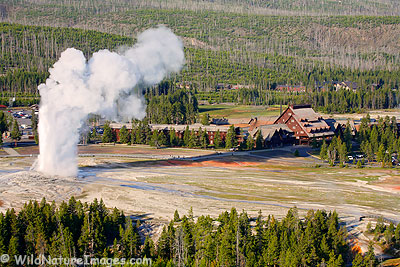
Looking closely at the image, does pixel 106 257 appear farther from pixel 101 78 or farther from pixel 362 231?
pixel 101 78

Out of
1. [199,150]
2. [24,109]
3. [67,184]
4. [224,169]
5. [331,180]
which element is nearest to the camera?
[67,184]

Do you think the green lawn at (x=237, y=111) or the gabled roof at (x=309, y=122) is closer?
the gabled roof at (x=309, y=122)

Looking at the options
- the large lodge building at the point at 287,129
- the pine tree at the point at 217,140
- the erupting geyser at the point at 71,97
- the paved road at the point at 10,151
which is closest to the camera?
the erupting geyser at the point at 71,97

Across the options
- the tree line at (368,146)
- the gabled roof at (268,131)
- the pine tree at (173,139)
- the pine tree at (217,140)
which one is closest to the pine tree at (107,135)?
the pine tree at (173,139)

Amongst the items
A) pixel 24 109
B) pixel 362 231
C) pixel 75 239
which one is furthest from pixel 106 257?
pixel 24 109

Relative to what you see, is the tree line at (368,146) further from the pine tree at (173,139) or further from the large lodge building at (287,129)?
the pine tree at (173,139)

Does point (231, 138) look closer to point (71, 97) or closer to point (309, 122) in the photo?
point (309, 122)

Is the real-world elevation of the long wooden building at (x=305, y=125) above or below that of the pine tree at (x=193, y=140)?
above
